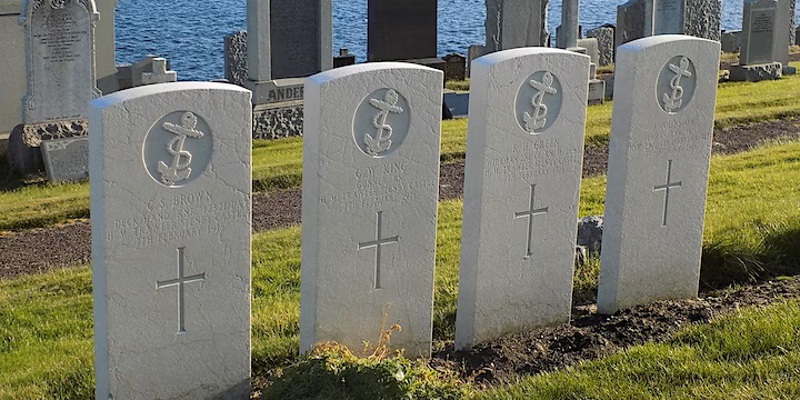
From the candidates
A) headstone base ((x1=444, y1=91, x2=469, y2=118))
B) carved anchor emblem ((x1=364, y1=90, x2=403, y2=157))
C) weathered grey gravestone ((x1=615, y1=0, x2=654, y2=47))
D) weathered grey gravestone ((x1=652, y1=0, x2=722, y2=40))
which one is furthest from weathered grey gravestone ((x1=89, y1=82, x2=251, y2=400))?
weathered grey gravestone ((x1=615, y1=0, x2=654, y2=47))

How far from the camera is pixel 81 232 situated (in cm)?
948

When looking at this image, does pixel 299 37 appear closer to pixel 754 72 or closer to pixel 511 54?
pixel 754 72

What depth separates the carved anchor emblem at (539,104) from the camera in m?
6.15

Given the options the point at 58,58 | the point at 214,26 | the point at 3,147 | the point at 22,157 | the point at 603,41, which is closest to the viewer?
the point at 58,58

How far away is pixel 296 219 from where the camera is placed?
31.7 ft

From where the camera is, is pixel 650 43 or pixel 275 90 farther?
pixel 275 90

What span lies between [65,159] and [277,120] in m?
2.70

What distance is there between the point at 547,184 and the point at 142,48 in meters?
31.0

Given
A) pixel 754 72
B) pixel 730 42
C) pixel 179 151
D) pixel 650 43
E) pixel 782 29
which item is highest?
pixel 650 43

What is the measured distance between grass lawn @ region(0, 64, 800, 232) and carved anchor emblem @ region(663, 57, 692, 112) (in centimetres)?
494

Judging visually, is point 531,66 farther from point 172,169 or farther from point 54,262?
point 54,262

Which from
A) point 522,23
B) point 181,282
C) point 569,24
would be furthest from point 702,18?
point 181,282

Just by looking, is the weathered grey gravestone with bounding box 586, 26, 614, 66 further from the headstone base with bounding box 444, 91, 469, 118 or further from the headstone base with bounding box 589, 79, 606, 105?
the headstone base with bounding box 444, 91, 469, 118

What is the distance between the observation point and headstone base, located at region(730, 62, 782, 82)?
17.3 m
